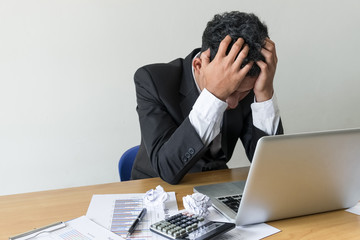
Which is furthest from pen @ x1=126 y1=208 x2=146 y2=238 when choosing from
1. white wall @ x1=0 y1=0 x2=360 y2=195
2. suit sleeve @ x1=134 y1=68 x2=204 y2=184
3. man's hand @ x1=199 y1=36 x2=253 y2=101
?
white wall @ x1=0 y1=0 x2=360 y2=195

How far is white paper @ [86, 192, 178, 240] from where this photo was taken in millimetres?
739

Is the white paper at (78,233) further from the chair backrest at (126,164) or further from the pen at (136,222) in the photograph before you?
the chair backrest at (126,164)

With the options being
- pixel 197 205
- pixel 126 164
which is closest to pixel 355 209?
pixel 197 205

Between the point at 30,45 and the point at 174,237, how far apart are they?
A: 1.49m

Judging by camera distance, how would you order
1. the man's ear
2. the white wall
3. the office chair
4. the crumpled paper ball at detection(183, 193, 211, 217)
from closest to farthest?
the crumpled paper ball at detection(183, 193, 211, 217) < the man's ear < the office chair < the white wall

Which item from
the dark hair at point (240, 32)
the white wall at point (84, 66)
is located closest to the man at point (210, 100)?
the dark hair at point (240, 32)

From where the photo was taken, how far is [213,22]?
1085mm

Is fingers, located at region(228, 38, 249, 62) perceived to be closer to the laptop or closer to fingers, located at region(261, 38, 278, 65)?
fingers, located at region(261, 38, 278, 65)

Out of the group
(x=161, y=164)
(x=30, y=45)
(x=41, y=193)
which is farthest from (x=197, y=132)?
(x=30, y=45)

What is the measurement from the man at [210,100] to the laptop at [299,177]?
0.87ft

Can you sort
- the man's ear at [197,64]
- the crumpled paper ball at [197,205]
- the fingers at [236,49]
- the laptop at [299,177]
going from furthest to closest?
the man's ear at [197,64] → the fingers at [236,49] → the crumpled paper ball at [197,205] → the laptop at [299,177]

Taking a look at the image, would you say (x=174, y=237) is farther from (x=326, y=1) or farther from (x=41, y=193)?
(x=326, y=1)

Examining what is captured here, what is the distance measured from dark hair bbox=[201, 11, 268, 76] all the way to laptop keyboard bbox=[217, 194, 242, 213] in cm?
40

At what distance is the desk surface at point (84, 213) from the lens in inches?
29.1
